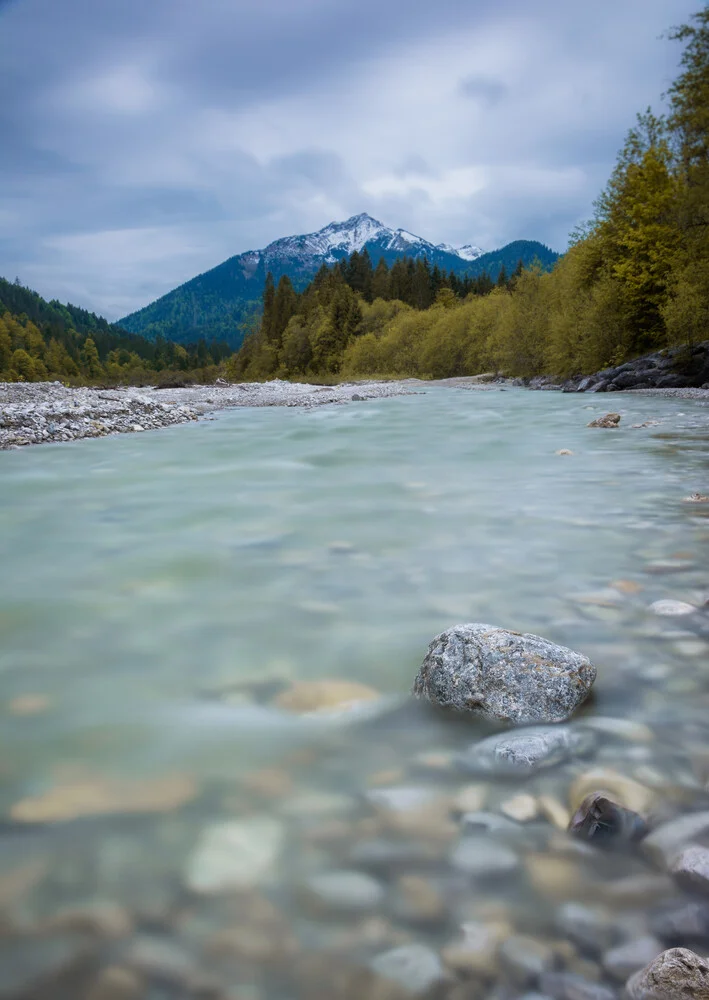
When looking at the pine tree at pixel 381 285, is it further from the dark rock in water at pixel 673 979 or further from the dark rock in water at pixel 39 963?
the dark rock in water at pixel 673 979

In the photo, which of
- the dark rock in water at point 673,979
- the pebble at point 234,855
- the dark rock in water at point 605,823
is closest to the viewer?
the dark rock in water at point 673,979

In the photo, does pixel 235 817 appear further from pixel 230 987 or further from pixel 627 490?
pixel 627 490

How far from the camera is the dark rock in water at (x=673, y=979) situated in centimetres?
151

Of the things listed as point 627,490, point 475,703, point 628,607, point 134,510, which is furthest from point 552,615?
point 134,510

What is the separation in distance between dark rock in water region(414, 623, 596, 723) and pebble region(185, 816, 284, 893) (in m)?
1.01

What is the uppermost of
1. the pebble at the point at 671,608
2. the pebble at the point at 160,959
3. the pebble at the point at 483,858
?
the pebble at the point at 671,608

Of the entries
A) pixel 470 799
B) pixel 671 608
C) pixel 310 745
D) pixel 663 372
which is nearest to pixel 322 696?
pixel 310 745

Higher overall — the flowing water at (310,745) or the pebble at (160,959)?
the flowing water at (310,745)

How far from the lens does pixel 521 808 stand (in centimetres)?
226

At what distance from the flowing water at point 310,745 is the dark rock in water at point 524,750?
0.19ft

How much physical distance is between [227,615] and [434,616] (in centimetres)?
132

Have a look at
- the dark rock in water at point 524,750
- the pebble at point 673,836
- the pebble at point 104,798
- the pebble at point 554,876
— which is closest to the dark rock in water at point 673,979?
the pebble at point 554,876

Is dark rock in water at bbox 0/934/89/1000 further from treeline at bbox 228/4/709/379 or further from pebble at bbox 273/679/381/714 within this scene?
treeline at bbox 228/4/709/379

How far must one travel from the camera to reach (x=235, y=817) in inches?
90.0
